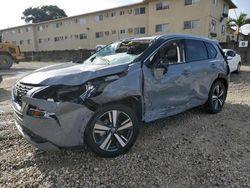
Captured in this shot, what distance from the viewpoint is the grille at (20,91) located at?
3000mm

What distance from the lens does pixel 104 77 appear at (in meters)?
3.11

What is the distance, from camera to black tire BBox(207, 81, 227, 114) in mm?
5090

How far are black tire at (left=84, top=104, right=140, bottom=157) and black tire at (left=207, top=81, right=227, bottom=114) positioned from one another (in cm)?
243

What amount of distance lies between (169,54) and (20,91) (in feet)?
8.32

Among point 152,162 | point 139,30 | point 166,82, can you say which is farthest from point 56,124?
point 139,30

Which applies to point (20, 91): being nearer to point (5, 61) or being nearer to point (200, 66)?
point (200, 66)

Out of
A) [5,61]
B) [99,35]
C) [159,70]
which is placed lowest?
[5,61]

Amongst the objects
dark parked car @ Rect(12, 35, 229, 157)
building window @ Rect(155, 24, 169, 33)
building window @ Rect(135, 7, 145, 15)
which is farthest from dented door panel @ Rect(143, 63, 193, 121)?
building window @ Rect(135, 7, 145, 15)

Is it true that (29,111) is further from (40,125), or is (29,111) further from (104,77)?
(104,77)

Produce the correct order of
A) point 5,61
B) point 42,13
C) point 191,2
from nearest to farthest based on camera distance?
→ point 5,61 < point 191,2 < point 42,13

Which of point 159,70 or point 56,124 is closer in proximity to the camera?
point 56,124

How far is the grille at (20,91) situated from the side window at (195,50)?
9.56 ft

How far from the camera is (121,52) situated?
4.21m

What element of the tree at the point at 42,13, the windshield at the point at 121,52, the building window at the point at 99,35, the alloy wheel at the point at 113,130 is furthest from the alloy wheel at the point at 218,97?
the tree at the point at 42,13
